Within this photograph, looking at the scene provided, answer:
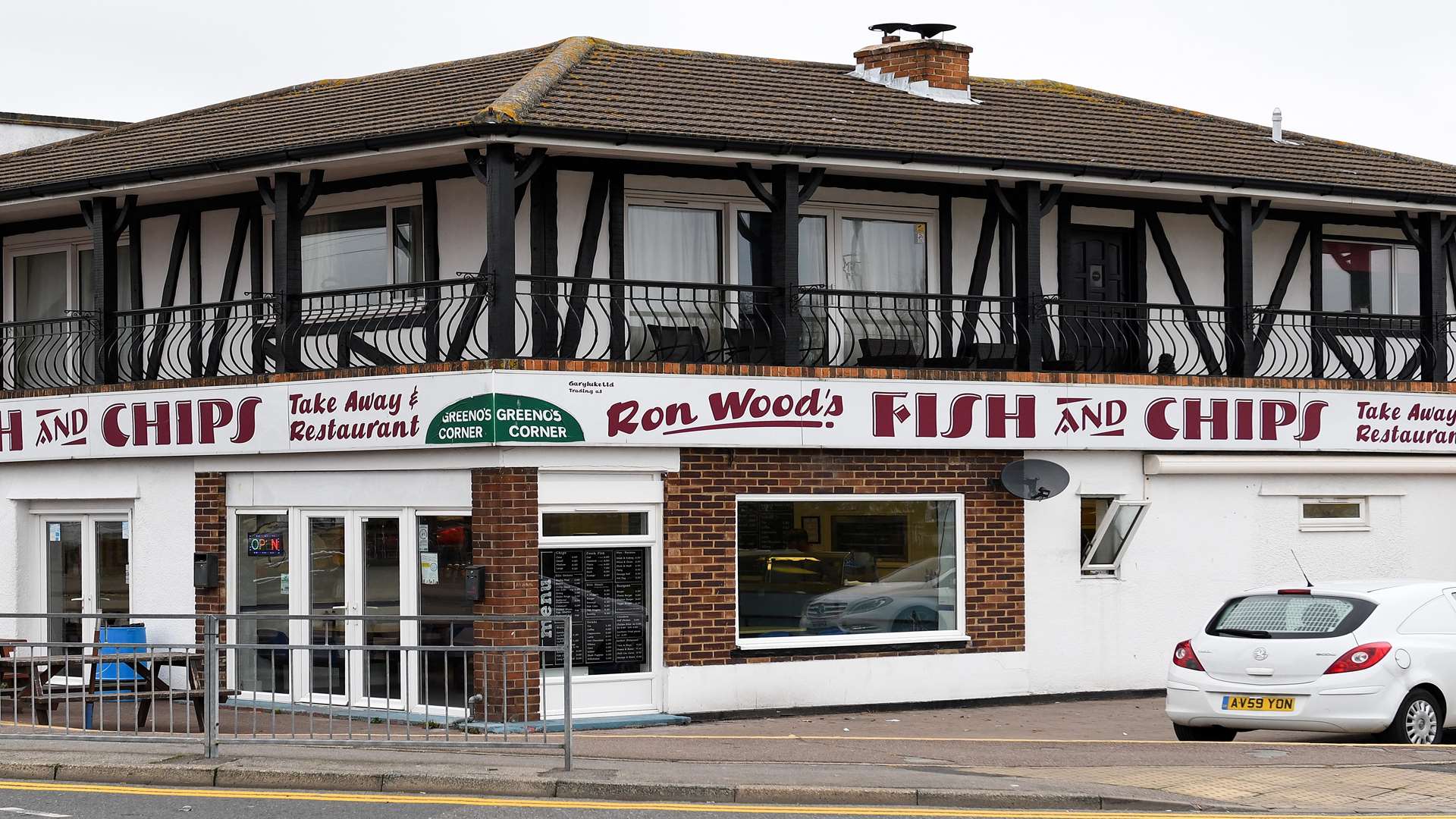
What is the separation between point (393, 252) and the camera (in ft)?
55.4

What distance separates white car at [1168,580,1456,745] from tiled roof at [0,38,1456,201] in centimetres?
541

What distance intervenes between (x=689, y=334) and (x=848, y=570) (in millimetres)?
2718

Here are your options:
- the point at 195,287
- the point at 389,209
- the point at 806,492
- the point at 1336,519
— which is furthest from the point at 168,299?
the point at 1336,519

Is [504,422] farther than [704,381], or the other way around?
[704,381]

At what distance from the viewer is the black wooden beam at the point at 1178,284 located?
1875 cm

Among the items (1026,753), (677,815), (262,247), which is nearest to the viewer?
(677,815)

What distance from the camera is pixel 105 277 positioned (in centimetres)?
1780

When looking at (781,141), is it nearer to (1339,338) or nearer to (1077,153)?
(1077,153)

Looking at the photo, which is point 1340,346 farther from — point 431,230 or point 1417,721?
point 431,230

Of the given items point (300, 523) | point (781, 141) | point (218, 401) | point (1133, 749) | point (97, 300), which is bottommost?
point (1133, 749)

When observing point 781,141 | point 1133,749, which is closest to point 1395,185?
point 781,141

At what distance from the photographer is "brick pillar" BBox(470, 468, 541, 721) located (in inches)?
587

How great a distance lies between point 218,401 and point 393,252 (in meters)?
2.20

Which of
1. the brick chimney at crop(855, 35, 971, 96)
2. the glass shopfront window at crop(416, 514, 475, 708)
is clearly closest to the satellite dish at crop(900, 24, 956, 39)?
the brick chimney at crop(855, 35, 971, 96)
